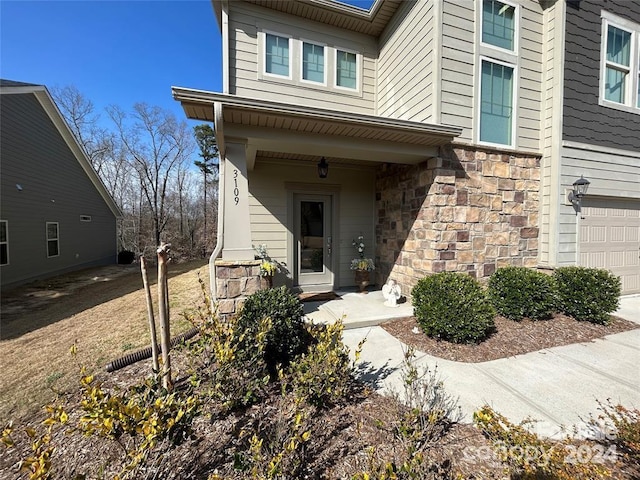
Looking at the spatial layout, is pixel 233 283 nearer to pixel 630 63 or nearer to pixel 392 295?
pixel 392 295

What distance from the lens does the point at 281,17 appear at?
5363mm

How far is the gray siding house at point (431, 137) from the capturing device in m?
4.38

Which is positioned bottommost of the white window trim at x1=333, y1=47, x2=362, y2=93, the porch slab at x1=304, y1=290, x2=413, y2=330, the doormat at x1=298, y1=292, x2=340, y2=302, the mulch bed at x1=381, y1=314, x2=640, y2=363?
the mulch bed at x1=381, y1=314, x2=640, y2=363

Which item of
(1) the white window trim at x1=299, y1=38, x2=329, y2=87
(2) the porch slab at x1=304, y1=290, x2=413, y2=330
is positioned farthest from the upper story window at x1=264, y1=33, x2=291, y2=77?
(2) the porch slab at x1=304, y1=290, x2=413, y2=330

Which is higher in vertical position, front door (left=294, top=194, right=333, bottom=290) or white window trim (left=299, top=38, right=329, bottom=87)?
white window trim (left=299, top=38, right=329, bottom=87)

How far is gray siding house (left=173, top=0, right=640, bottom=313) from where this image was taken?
4.38 metres

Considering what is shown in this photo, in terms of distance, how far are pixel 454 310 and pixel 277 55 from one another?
5.66 m

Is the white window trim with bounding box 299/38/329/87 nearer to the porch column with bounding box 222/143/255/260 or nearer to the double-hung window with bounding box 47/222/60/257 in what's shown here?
the porch column with bounding box 222/143/255/260

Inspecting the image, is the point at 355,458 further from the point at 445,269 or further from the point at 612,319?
the point at 612,319

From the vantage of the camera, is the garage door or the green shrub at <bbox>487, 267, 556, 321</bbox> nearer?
the green shrub at <bbox>487, 267, 556, 321</bbox>

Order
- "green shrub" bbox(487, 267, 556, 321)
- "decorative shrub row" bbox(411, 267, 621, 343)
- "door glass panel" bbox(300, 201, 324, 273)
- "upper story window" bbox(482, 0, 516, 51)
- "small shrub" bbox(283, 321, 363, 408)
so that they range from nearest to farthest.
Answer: "small shrub" bbox(283, 321, 363, 408) → "decorative shrub row" bbox(411, 267, 621, 343) → "green shrub" bbox(487, 267, 556, 321) → "upper story window" bbox(482, 0, 516, 51) → "door glass panel" bbox(300, 201, 324, 273)

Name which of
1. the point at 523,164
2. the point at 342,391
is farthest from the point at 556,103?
the point at 342,391

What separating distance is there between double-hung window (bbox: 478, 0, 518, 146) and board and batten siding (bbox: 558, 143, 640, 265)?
51.9 inches

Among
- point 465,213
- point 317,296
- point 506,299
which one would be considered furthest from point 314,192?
point 506,299
